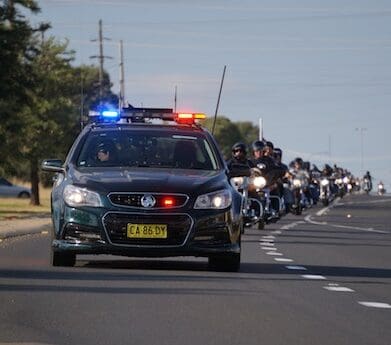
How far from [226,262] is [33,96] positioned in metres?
29.7

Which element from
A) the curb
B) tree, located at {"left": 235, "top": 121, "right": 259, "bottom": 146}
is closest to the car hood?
the curb

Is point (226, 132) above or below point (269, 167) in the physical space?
above

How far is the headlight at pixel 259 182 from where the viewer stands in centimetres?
3003

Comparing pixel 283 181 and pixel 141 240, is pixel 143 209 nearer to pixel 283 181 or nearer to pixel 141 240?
pixel 141 240

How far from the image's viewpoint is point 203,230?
16625 millimetres

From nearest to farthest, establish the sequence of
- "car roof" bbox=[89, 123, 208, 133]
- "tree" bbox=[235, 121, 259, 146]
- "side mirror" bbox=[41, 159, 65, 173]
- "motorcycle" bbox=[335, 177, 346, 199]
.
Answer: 1. "side mirror" bbox=[41, 159, 65, 173]
2. "car roof" bbox=[89, 123, 208, 133]
3. "motorcycle" bbox=[335, 177, 346, 199]
4. "tree" bbox=[235, 121, 259, 146]

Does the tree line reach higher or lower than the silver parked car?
higher

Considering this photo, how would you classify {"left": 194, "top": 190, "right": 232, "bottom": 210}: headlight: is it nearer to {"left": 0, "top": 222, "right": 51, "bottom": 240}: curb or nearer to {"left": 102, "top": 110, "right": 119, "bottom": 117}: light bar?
{"left": 102, "top": 110, "right": 119, "bottom": 117}: light bar

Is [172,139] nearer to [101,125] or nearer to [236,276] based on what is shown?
[101,125]

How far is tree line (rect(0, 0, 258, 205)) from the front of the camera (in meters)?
41.9

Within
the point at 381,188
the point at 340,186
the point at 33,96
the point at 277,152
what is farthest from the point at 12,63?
the point at 381,188

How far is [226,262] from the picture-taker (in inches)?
674

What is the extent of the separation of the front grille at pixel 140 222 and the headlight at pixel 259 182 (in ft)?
44.4

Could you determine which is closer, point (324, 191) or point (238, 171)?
point (238, 171)
